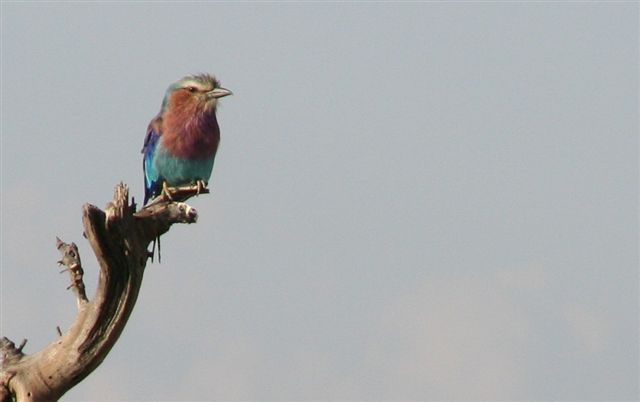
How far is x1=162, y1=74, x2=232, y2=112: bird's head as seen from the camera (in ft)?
32.1

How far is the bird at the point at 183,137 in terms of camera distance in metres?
9.57

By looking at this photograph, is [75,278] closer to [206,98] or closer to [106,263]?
[106,263]

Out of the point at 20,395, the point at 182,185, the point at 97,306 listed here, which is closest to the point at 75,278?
the point at 97,306

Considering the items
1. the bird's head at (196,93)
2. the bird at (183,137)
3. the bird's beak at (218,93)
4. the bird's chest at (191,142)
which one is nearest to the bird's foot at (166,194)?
the bird at (183,137)

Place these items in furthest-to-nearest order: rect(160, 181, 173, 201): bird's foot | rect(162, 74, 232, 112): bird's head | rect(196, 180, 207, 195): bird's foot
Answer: rect(162, 74, 232, 112): bird's head
rect(196, 180, 207, 195): bird's foot
rect(160, 181, 173, 201): bird's foot

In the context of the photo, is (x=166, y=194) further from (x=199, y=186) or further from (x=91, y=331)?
(x=91, y=331)

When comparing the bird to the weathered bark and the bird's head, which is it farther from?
the weathered bark

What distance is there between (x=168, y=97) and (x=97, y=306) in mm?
2775

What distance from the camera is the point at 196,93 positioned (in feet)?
32.2

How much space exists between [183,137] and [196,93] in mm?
401

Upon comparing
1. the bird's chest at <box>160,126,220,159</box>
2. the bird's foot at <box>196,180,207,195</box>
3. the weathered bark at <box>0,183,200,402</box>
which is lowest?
the weathered bark at <box>0,183,200,402</box>

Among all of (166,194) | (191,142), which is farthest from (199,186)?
(191,142)

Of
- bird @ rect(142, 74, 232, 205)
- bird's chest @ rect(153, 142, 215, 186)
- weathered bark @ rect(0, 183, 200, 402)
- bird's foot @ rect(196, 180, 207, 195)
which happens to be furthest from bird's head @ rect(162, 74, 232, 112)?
weathered bark @ rect(0, 183, 200, 402)

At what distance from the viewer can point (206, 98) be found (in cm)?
980
